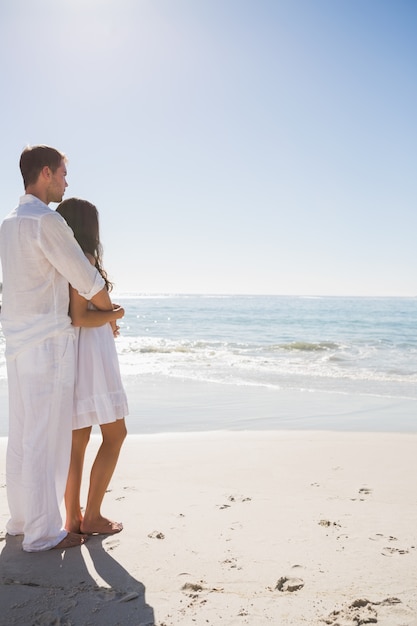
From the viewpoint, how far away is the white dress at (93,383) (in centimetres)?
317

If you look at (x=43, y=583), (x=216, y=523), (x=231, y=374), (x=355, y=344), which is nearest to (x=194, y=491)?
(x=216, y=523)

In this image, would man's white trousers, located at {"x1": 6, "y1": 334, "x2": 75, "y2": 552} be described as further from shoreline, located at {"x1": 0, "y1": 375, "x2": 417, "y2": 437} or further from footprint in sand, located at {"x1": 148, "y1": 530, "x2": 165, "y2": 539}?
shoreline, located at {"x1": 0, "y1": 375, "x2": 417, "y2": 437}

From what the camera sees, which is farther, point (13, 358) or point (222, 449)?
point (222, 449)

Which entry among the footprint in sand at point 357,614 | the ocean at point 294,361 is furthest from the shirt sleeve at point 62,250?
the ocean at point 294,361

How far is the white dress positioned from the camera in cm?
317

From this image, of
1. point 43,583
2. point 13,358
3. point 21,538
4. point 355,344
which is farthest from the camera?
point 355,344

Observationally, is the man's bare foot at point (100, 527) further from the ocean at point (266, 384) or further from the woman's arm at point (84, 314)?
the ocean at point (266, 384)

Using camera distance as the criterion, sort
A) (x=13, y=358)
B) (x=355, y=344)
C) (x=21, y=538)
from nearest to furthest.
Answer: (x=13, y=358), (x=21, y=538), (x=355, y=344)

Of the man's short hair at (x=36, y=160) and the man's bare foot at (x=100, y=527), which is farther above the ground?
the man's short hair at (x=36, y=160)

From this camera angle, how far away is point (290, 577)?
108 inches

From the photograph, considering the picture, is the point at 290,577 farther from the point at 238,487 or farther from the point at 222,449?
the point at 222,449

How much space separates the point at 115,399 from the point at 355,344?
63.3 ft

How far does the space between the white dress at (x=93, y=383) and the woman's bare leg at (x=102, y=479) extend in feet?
0.60

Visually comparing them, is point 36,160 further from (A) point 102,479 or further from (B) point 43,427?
(A) point 102,479
